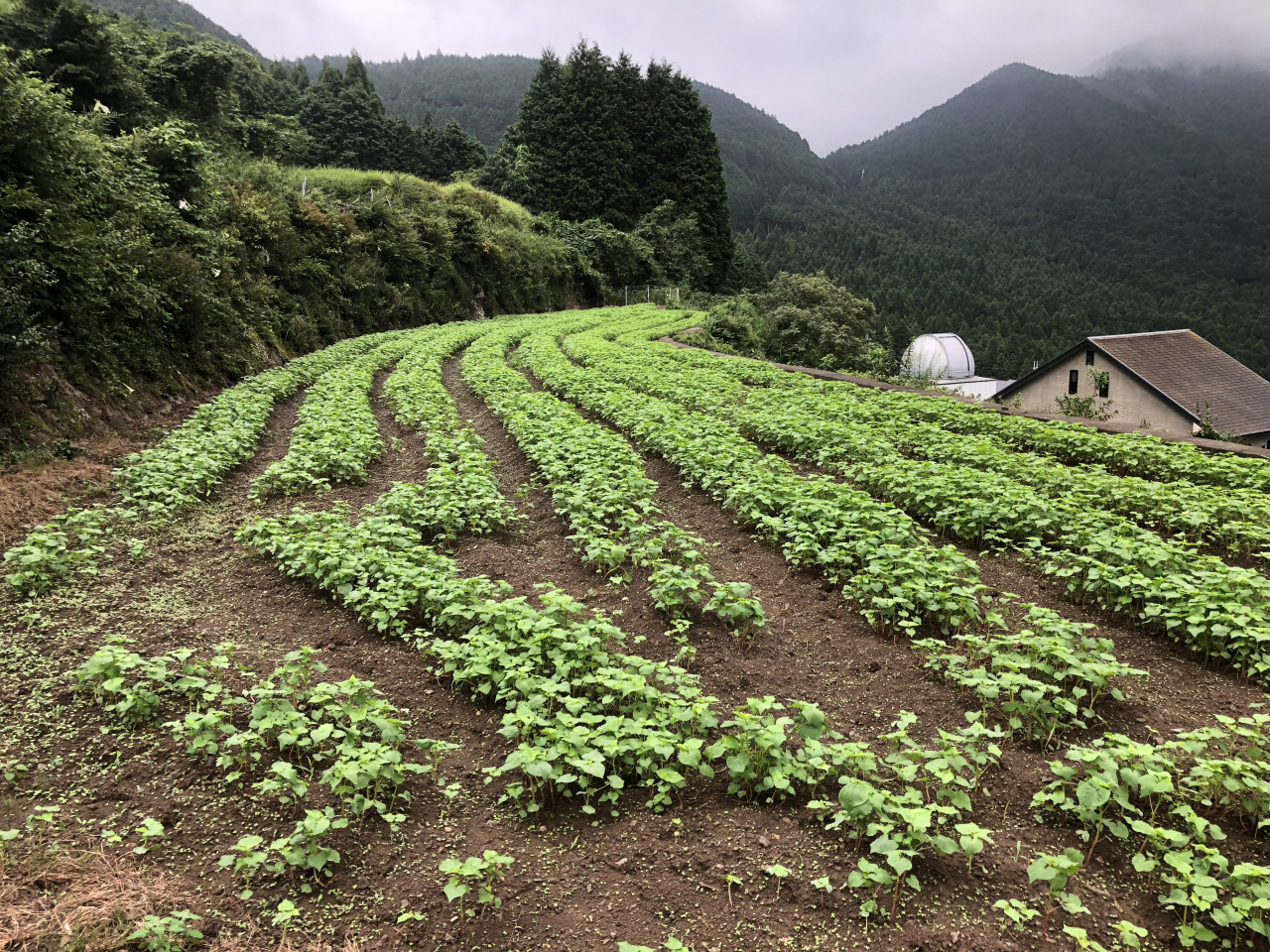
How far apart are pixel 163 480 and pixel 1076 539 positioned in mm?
10507

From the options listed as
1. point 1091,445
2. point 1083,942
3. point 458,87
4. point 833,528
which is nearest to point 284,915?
point 1083,942

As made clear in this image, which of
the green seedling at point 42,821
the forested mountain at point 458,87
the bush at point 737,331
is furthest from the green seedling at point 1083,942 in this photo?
the forested mountain at point 458,87

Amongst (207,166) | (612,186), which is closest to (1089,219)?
(612,186)

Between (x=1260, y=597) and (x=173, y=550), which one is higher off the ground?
(x=173, y=550)

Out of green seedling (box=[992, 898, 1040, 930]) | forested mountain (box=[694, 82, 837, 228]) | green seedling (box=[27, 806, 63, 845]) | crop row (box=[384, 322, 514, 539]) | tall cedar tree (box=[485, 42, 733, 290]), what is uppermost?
forested mountain (box=[694, 82, 837, 228])

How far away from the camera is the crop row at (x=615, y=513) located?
18.9 feet

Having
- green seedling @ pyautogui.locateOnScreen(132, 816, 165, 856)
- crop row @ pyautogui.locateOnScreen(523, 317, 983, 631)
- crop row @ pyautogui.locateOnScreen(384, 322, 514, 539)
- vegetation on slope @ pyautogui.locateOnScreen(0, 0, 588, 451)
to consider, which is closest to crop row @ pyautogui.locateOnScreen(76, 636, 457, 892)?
green seedling @ pyautogui.locateOnScreen(132, 816, 165, 856)

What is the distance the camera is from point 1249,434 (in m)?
28.7

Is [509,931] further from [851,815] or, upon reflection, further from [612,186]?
[612,186]

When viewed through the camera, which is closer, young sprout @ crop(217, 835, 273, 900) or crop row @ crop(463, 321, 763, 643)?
young sprout @ crop(217, 835, 273, 900)

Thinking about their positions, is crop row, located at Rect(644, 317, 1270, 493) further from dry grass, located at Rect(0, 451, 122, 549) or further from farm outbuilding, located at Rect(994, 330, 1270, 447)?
farm outbuilding, located at Rect(994, 330, 1270, 447)

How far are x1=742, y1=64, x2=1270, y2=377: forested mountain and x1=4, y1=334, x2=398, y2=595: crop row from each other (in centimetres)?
7940

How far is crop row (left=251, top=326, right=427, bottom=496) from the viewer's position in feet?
29.5

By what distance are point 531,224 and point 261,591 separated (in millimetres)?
42656
